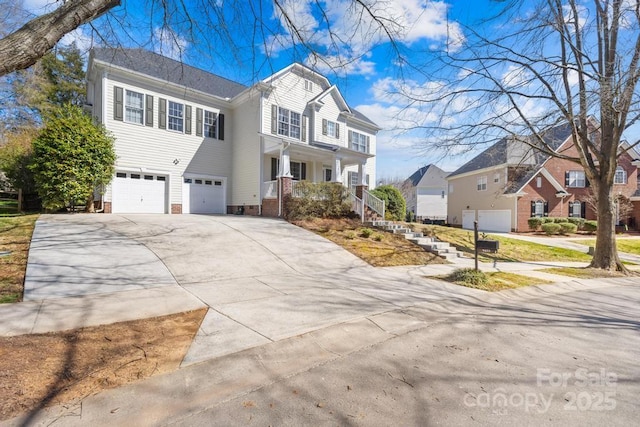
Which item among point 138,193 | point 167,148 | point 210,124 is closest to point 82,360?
point 138,193

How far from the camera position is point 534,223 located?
24.8 m

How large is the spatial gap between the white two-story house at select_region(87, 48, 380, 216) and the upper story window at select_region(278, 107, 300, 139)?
0.19 feet

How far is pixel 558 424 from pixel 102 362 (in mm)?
3922

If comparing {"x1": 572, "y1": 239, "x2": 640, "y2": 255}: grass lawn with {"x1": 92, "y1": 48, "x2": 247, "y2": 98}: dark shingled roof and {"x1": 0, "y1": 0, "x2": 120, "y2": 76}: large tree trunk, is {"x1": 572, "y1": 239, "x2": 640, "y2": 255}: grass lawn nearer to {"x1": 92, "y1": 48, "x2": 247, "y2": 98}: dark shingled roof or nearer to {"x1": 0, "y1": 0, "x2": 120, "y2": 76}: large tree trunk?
{"x1": 92, "y1": 48, "x2": 247, "y2": 98}: dark shingled roof

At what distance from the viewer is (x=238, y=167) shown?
17641mm

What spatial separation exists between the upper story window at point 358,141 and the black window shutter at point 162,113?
1221 cm

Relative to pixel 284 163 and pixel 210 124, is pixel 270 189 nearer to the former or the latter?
pixel 284 163

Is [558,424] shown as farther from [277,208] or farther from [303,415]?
[277,208]

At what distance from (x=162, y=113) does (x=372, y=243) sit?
12.2 metres

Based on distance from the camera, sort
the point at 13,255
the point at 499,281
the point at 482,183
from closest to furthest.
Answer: the point at 13,255 → the point at 499,281 → the point at 482,183

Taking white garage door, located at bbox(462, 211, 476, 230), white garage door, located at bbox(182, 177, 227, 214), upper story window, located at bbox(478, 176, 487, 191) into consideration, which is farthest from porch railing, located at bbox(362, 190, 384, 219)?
upper story window, located at bbox(478, 176, 487, 191)

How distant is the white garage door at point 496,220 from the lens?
2630 cm

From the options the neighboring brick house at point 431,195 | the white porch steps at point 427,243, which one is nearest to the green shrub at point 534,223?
the white porch steps at point 427,243

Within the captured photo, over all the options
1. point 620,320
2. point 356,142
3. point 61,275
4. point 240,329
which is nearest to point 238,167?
point 356,142
